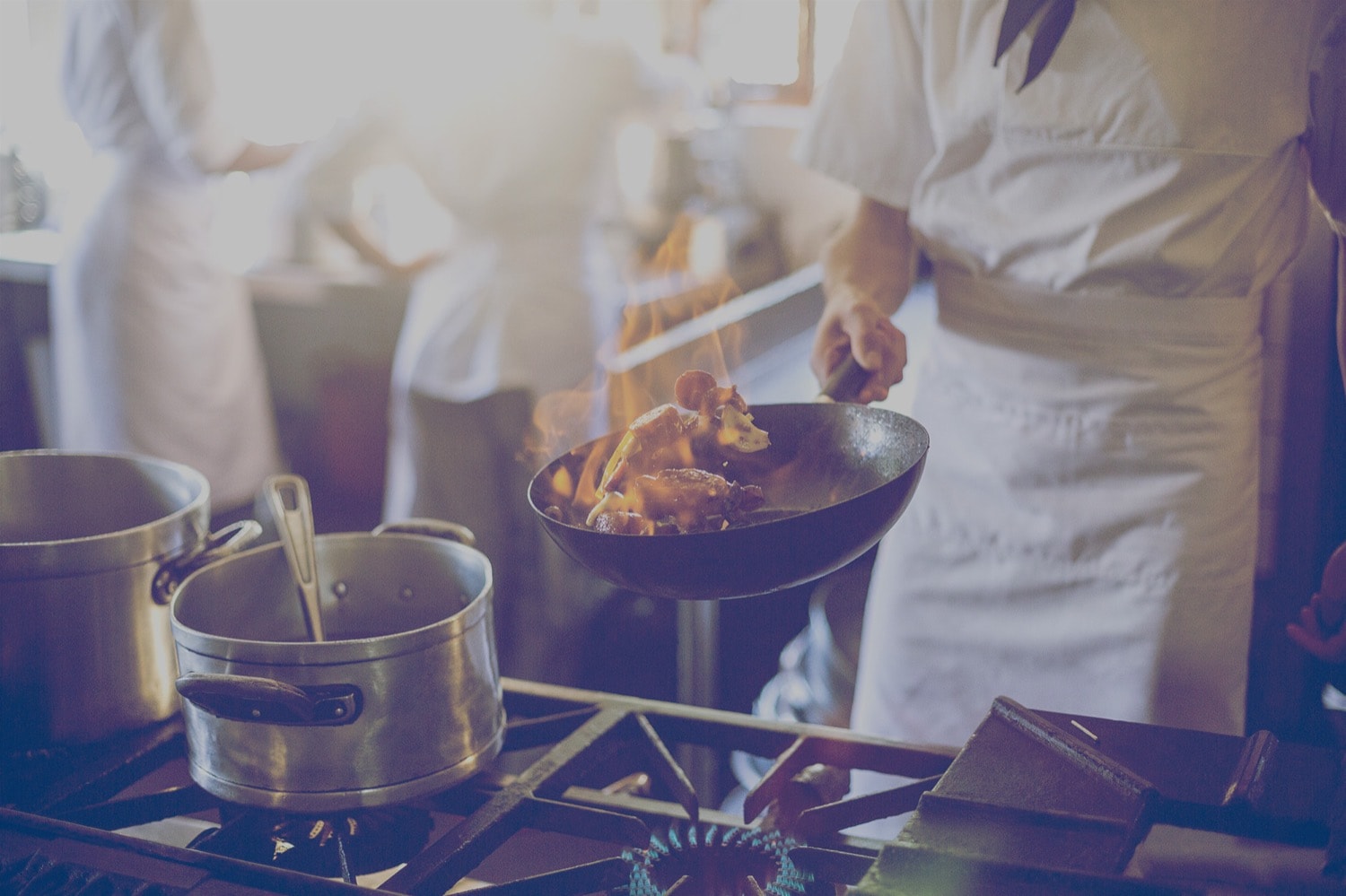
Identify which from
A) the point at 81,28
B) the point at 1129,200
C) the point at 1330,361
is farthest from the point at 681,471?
the point at 81,28

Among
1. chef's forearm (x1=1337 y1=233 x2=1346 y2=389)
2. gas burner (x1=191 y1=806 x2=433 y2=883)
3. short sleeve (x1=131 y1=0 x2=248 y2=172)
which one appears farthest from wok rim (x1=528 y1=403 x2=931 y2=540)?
short sleeve (x1=131 y1=0 x2=248 y2=172)

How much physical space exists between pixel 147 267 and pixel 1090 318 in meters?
2.64

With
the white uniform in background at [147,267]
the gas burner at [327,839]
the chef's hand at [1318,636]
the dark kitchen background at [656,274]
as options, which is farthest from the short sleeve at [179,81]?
the chef's hand at [1318,636]

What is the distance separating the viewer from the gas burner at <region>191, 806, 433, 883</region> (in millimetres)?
804

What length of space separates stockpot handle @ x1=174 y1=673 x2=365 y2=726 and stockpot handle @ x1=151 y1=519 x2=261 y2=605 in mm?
163

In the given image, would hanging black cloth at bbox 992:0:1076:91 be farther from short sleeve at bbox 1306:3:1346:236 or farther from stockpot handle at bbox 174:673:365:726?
stockpot handle at bbox 174:673:365:726

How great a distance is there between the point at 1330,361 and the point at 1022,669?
0.71 meters

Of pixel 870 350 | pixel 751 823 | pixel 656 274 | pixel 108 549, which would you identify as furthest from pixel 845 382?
pixel 656 274

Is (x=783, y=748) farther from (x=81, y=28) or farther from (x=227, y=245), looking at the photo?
(x=227, y=245)

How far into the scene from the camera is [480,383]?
2.77 metres

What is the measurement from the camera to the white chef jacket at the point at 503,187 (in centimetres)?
254

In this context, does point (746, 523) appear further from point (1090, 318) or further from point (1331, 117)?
point (1331, 117)

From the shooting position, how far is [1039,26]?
1081mm

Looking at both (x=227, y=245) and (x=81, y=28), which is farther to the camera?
(x=227, y=245)
